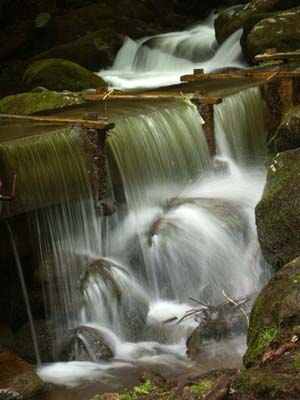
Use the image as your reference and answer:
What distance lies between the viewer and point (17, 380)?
645 cm

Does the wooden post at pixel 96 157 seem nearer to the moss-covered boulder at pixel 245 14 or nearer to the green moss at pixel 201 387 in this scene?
the green moss at pixel 201 387

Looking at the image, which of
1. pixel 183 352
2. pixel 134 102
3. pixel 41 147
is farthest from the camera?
pixel 134 102

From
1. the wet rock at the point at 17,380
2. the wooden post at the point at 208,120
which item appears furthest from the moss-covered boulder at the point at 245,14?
the wet rock at the point at 17,380

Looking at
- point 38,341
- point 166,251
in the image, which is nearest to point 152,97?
point 166,251

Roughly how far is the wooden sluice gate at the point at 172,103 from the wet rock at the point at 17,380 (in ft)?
7.78

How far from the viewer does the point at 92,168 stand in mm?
8398

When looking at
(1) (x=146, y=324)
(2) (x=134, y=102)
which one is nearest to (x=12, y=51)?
(2) (x=134, y=102)

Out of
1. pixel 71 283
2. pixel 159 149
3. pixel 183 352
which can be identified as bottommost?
pixel 183 352

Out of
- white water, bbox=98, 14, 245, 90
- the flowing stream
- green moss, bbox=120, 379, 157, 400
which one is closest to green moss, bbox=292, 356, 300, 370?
green moss, bbox=120, 379, 157, 400

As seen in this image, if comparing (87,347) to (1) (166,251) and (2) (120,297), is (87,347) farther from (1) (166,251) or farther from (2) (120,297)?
(1) (166,251)

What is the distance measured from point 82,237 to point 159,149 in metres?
2.03

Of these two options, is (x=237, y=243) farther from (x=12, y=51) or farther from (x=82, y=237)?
(x=12, y=51)

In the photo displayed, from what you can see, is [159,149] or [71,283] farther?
[159,149]

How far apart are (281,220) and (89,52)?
11481mm
